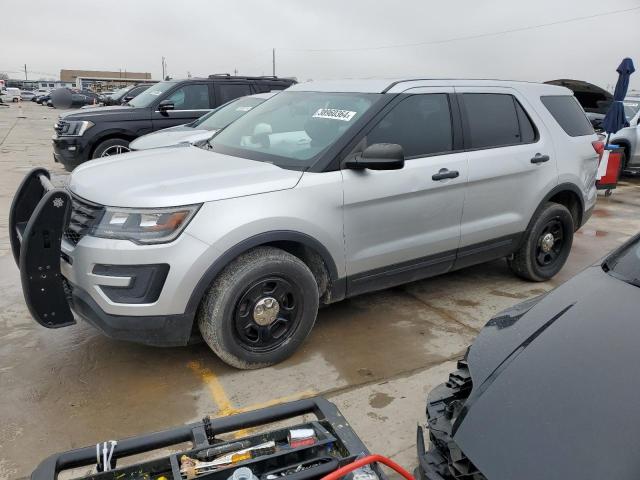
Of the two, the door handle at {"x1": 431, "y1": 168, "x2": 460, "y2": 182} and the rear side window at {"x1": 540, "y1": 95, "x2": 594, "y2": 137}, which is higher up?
the rear side window at {"x1": 540, "y1": 95, "x2": 594, "y2": 137}

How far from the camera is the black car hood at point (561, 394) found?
4.86ft

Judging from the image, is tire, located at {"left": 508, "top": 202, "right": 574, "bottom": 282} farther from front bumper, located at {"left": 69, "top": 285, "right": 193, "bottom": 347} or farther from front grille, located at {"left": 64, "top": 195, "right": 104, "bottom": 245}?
front grille, located at {"left": 64, "top": 195, "right": 104, "bottom": 245}

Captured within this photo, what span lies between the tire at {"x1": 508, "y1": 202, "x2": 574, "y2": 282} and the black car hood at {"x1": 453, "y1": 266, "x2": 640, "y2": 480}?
2577mm

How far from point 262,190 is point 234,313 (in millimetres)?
762

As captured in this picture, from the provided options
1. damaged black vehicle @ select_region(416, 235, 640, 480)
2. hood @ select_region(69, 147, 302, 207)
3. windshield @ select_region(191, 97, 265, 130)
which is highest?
windshield @ select_region(191, 97, 265, 130)

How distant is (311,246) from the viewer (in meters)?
3.39

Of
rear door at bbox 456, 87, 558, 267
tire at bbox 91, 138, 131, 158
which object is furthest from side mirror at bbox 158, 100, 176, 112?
rear door at bbox 456, 87, 558, 267

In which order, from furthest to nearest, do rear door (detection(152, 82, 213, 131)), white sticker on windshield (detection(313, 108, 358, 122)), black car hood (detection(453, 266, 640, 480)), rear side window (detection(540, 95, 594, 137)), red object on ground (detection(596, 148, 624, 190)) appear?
rear door (detection(152, 82, 213, 131)) < red object on ground (detection(596, 148, 624, 190)) < rear side window (detection(540, 95, 594, 137)) < white sticker on windshield (detection(313, 108, 358, 122)) < black car hood (detection(453, 266, 640, 480))

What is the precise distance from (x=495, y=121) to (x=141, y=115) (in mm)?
6907

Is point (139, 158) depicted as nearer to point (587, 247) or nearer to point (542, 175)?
point (542, 175)

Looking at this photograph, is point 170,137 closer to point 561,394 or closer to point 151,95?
point 151,95

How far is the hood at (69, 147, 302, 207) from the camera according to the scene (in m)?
3.01

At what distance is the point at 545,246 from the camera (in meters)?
4.95

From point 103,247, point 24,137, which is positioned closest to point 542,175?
point 103,247
